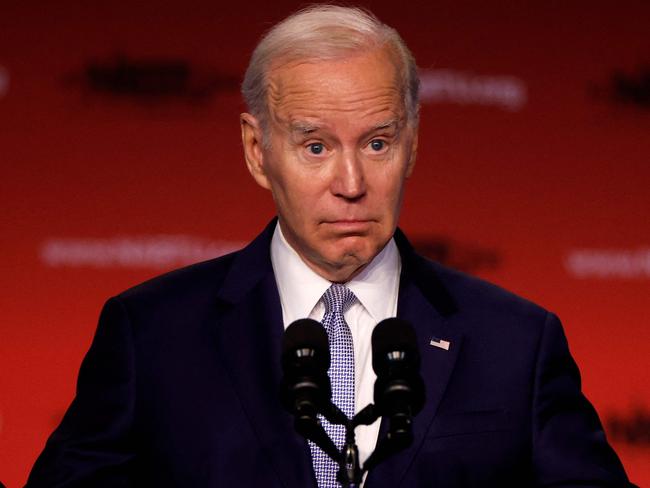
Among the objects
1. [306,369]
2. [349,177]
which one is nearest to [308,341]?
[306,369]

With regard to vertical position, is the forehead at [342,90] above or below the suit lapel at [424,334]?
above

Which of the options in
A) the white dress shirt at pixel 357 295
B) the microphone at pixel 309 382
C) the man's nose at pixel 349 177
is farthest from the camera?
the white dress shirt at pixel 357 295

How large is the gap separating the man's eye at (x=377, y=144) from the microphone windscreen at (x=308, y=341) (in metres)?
0.43

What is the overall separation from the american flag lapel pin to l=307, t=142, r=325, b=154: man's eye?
32 cm

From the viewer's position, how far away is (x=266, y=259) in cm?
185

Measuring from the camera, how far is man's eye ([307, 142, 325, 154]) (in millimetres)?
1670

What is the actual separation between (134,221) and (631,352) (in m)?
1.14

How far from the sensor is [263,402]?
1688 millimetres

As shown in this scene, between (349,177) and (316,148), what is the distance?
3.0 inches

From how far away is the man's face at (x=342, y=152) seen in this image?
5.40 ft

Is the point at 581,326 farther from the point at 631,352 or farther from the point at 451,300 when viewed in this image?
the point at 451,300

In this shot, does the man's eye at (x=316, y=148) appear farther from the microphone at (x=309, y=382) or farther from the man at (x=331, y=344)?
the microphone at (x=309, y=382)

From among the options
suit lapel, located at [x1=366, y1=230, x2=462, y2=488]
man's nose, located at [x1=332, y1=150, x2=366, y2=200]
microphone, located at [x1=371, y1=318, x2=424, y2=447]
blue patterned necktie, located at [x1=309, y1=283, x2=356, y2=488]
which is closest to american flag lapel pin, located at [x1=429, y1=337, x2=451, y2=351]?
suit lapel, located at [x1=366, y1=230, x2=462, y2=488]

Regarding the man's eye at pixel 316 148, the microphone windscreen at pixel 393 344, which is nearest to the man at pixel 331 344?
the man's eye at pixel 316 148
